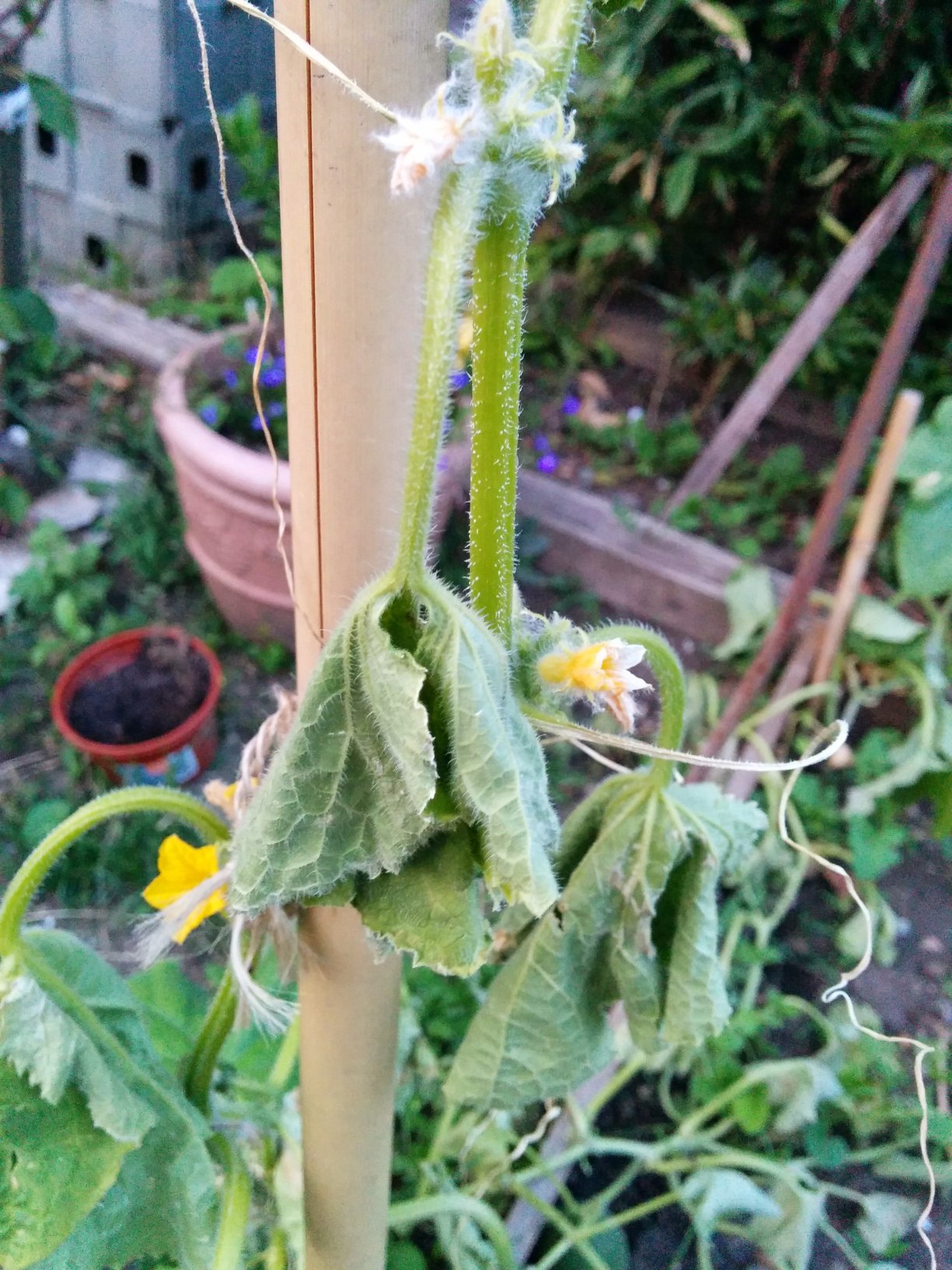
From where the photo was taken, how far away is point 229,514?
2.20 m

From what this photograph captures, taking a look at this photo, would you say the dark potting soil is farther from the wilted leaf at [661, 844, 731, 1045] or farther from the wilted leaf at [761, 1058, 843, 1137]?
the wilted leaf at [661, 844, 731, 1045]

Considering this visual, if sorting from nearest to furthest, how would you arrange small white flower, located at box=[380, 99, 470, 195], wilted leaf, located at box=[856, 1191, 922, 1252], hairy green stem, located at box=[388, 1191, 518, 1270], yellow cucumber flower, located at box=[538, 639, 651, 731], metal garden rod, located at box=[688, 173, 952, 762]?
1. small white flower, located at box=[380, 99, 470, 195]
2. yellow cucumber flower, located at box=[538, 639, 651, 731]
3. hairy green stem, located at box=[388, 1191, 518, 1270]
4. wilted leaf, located at box=[856, 1191, 922, 1252]
5. metal garden rod, located at box=[688, 173, 952, 762]

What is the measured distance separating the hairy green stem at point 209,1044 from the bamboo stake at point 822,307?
6.58ft

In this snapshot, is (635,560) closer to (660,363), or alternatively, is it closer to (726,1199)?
(660,363)

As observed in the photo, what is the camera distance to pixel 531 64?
0.40 m

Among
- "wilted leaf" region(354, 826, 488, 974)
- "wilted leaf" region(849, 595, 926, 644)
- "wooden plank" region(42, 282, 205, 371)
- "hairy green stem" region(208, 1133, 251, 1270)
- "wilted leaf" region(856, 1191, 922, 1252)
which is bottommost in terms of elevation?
"wilted leaf" region(856, 1191, 922, 1252)

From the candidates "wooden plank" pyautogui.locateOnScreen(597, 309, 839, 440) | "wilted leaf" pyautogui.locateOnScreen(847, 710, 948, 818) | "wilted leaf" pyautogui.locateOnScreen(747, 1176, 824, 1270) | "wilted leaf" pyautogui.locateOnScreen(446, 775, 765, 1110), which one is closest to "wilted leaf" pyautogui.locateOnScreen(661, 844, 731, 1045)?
"wilted leaf" pyautogui.locateOnScreen(446, 775, 765, 1110)

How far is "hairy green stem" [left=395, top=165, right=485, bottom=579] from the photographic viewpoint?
41cm

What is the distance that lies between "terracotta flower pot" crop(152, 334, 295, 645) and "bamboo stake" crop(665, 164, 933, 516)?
1095 millimetres

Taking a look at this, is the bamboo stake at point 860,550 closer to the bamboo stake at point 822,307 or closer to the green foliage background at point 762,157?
the bamboo stake at point 822,307

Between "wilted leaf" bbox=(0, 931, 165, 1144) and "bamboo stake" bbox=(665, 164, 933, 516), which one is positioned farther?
"bamboo stake" bbox=(665, 164, 933, 516)

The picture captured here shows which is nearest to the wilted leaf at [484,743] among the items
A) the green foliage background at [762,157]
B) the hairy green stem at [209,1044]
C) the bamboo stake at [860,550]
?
the hairy green stem at [209,1044]

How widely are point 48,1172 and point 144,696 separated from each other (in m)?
1.65

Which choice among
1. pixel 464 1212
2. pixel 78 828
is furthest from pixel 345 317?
pixel 464 1212
